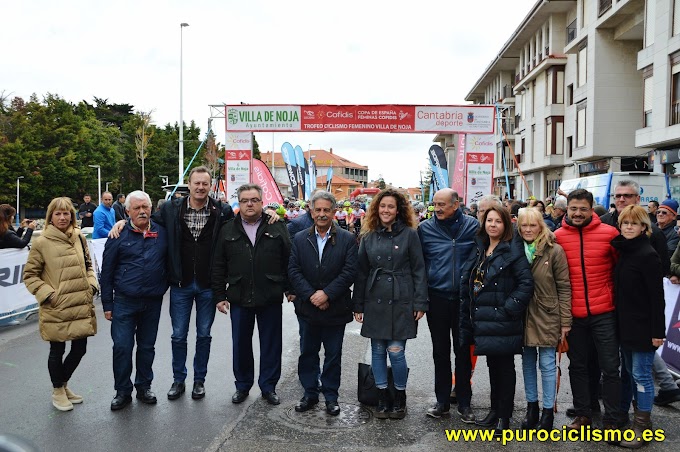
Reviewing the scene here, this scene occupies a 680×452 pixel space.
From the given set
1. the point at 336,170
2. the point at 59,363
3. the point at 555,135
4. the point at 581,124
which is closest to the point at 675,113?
the point at 581,124

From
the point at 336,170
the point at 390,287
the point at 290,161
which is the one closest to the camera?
the point at 390,287

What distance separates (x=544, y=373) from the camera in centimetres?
470

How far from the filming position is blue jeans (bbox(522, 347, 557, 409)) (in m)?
4.66

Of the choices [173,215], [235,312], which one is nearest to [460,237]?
[235,312]

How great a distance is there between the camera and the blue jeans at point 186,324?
548 centimetres

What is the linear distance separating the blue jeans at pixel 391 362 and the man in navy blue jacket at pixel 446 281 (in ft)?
1.09

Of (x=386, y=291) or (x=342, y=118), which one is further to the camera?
(x=342, y=118)

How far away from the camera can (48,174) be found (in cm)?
5356

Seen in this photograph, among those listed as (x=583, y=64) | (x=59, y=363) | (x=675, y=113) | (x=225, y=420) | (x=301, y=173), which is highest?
(x=583, y=64)

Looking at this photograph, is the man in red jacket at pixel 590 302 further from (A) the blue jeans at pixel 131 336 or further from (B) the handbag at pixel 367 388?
(A) the blue jeans at pixel 131 336

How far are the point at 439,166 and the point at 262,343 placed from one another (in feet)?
53.8

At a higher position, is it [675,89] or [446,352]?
[675,89]

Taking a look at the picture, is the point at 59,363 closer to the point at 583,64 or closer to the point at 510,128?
the point at 583,64

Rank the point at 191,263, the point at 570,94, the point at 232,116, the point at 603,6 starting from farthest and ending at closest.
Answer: the point at 570,94 → the point at 603,6 → the point at 232,116 → the point at 191,263
